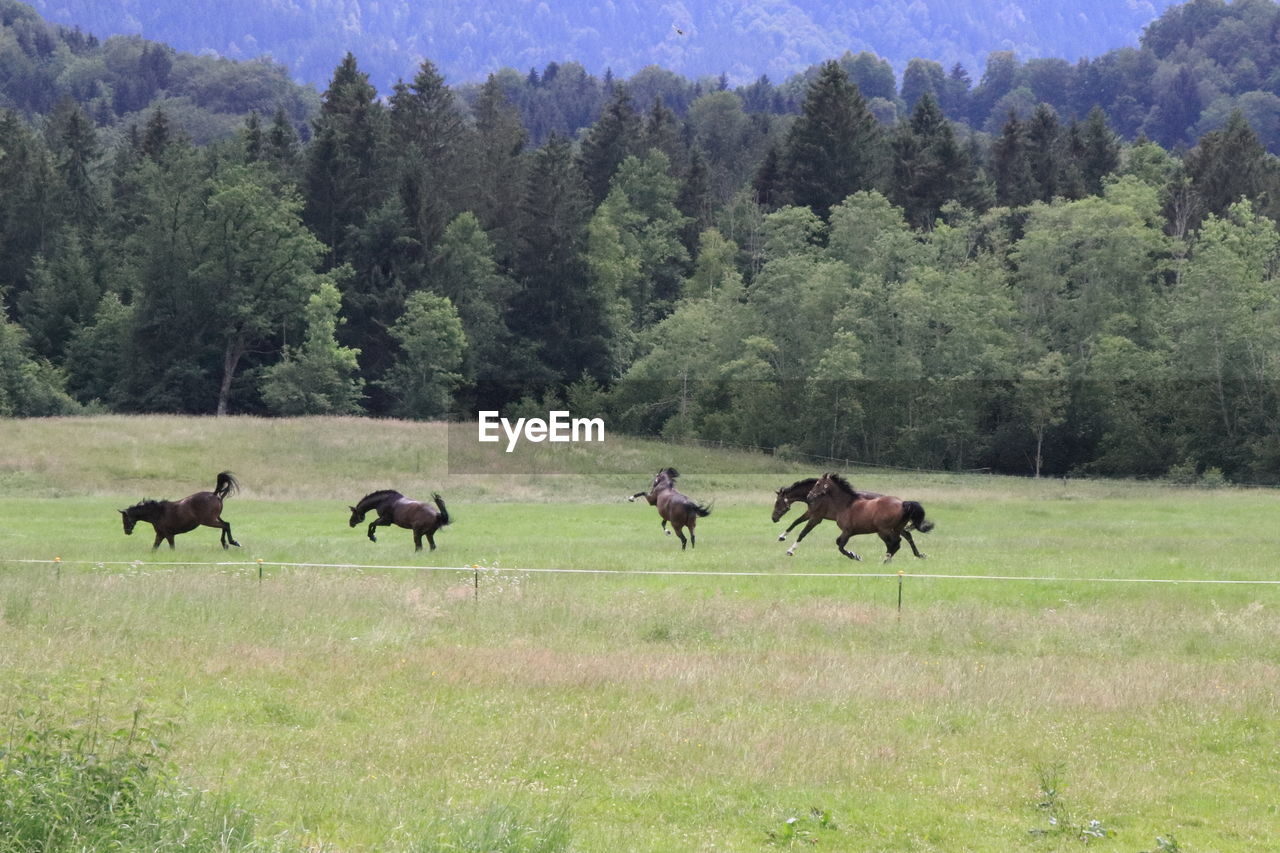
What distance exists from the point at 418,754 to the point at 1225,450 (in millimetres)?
72257

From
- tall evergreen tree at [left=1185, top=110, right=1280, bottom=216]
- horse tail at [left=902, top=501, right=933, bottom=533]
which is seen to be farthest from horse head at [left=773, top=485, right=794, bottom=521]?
tall evergreen tree at [left=1185, top=110, right=1280, bottom=216]

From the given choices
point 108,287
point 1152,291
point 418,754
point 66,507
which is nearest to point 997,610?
point 418,754

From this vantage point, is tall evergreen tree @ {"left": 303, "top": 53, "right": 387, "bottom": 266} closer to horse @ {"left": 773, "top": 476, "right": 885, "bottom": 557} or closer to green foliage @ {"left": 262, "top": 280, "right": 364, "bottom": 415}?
green foliage @ {"left": 262, "top": 280, "right": 364, "bottom": 415}

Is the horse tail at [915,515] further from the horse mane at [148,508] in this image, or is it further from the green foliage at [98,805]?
the green foliage at [98,805]

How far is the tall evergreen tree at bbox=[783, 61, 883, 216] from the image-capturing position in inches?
4427

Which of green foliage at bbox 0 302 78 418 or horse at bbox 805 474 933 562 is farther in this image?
green foliage at bbox 0 302 78 418

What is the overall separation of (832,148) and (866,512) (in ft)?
288

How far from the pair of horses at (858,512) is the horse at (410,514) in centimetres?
726

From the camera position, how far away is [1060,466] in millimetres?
82438

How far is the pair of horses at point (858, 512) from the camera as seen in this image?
92.9ft

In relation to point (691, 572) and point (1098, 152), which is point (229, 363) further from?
point (691, 572)

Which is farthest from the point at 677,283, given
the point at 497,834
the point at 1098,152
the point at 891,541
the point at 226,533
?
the point at 497,834

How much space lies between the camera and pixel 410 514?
30766 millimetres

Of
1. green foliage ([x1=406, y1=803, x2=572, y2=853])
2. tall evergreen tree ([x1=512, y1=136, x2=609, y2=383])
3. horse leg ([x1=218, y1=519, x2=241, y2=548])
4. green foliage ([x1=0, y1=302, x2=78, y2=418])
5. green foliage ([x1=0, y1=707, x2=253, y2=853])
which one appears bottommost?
green foliage ([x1=406, y1=803, x2=572, y2=853])
